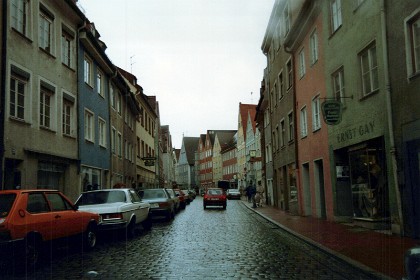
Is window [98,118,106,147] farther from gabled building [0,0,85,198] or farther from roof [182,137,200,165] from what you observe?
roof [182,137,200,165]

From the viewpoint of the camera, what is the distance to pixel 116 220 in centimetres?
1278

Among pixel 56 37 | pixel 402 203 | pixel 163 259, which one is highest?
pixel 56 37

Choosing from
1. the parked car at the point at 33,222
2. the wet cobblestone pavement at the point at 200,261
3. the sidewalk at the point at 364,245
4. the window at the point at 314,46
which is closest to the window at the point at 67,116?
the wet cobblestone pavement at the point at 200,261

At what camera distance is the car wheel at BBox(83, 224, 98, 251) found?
36.1 feet

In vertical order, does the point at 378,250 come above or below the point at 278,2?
below

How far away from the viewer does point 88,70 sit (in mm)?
22266

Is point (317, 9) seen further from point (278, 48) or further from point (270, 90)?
point (270, 90)

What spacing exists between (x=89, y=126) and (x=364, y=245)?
1548 centimetres

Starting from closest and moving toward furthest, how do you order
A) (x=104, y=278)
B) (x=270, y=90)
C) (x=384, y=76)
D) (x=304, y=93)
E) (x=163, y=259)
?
(x=104, y=278), (x=163, y=259), (x=384, y=76), (x=304, y=93), (x=270, y=90)

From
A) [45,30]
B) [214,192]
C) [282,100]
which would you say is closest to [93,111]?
[45,30]

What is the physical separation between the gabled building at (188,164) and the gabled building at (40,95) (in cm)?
10678

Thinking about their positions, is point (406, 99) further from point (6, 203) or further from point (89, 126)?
point (89, 126)

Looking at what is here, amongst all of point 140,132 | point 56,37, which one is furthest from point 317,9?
point 140,132

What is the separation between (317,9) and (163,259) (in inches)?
522
